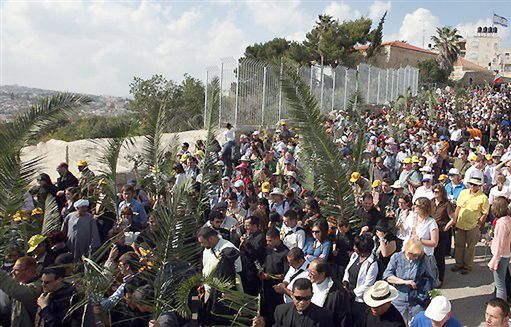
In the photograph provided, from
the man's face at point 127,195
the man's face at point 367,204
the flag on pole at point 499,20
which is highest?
the flag on pole at point 499,20

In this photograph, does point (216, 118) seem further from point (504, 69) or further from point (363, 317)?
point (504, 69)

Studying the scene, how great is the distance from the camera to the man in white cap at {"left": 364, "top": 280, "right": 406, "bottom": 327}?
4.21m

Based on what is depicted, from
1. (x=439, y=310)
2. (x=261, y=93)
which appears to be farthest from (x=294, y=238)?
(x=261, y=93)

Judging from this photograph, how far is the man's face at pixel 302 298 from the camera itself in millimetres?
4035

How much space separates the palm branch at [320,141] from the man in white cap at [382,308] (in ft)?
9.38

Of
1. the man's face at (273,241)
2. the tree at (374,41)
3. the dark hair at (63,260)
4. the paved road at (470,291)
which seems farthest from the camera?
the tree at (374,41)

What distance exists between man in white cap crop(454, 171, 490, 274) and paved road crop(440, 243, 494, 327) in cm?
24

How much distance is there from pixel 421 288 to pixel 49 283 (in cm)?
366

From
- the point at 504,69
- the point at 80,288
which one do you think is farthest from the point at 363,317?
the point at 504,69

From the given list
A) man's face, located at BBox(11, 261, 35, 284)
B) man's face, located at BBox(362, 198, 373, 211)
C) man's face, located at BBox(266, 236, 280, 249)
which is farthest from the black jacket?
man's face, located at BBox(362, 198, 373, 211)

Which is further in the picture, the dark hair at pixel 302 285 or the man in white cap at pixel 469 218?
the man in white cap at pixel 469 218

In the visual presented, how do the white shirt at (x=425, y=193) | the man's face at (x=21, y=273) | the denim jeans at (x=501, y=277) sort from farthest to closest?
the white shirt at (x=425, y=193)
the denim jeans at (x=501, y=277)
the man's face at (x=21, y=273)

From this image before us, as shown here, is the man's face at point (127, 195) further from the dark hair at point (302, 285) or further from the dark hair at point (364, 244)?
the dark hair at point (302, 285)

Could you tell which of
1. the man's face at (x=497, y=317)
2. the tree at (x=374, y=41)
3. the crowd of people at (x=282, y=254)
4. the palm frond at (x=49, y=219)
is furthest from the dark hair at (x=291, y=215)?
the tree at (x=374, y=41)
